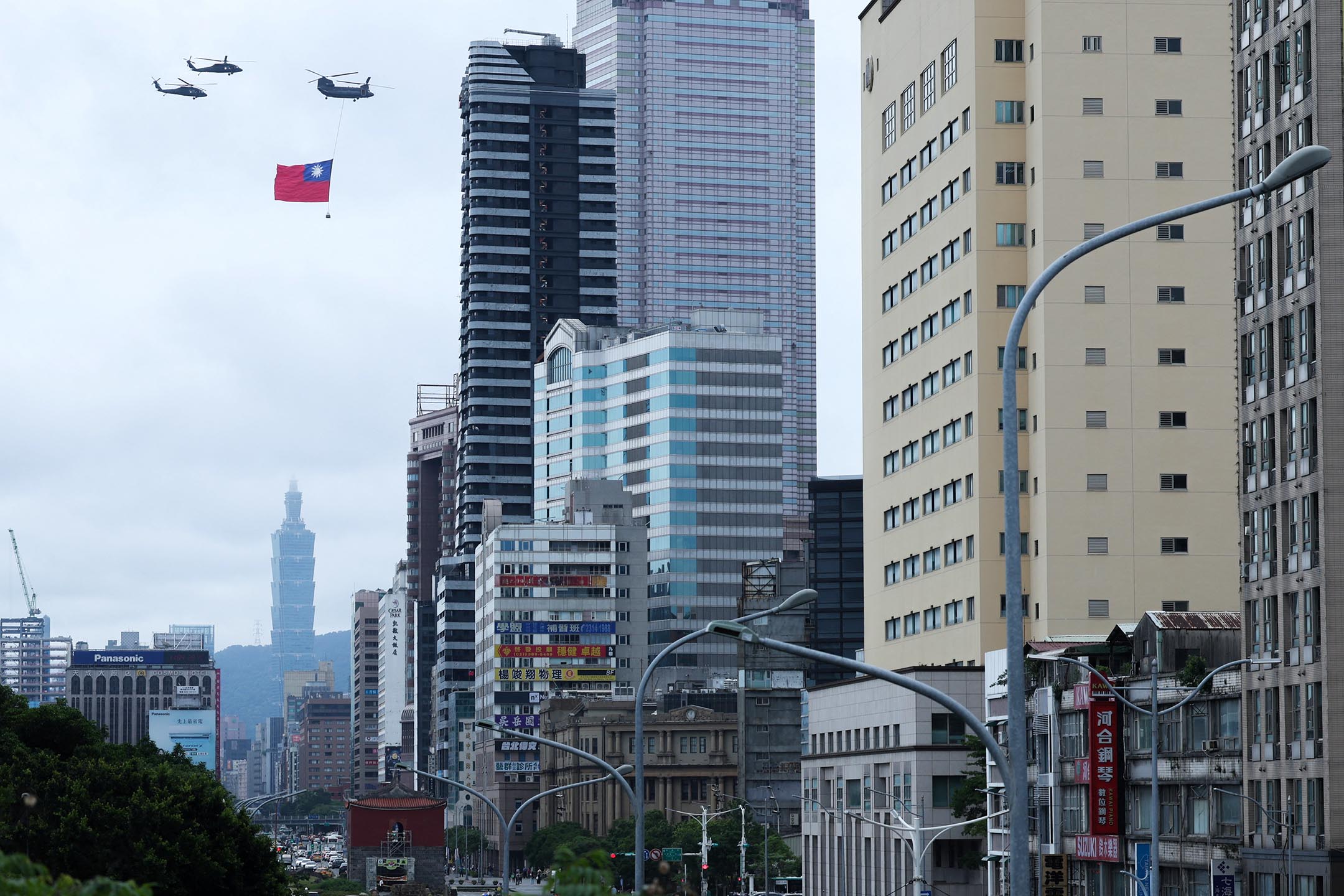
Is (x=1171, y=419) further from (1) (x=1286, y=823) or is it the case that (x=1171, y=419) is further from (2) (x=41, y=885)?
(2) (x=41, y=885)

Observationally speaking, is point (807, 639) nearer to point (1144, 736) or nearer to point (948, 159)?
point (948, 159)

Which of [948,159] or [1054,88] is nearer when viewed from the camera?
[1054,88]

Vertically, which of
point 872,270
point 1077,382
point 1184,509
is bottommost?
point 1184,509

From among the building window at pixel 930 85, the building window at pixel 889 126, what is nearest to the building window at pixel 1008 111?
the building window at pixel 930 85

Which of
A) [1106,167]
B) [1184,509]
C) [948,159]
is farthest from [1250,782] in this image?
[948,159]

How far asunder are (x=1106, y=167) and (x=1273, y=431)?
133 feet

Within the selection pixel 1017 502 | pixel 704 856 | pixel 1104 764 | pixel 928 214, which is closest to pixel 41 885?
pixel 1017 502

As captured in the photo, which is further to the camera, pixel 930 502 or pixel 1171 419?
pixel 930 502

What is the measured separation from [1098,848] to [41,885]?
7837 cm

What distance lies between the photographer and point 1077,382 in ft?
382

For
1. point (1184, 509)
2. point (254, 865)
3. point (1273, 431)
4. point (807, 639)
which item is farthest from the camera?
point (807, 639)

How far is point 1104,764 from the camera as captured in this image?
3585 inches

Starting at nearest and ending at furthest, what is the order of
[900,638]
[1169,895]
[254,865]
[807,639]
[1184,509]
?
[254,865] → [1169,895] → [1184,509] → [900,638] → [807,639]

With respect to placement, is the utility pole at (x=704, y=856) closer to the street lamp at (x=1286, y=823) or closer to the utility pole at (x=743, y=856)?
the utility pole at (x=743, y=856)
